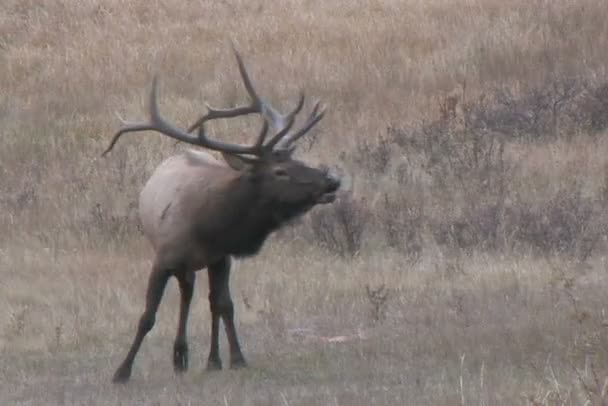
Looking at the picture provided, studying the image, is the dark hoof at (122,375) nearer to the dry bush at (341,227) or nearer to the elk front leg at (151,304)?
the elk front leg at (151,304)

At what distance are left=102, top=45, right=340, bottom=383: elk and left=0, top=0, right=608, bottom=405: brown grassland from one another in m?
0.53

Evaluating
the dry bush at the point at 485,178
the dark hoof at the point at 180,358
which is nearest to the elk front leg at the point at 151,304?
the dark hoof at the point at 180,358

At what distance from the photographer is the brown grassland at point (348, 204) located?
35.7 feet

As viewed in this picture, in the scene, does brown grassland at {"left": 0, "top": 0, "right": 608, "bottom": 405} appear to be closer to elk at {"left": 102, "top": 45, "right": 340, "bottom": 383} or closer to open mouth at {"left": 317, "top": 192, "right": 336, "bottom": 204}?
elk at {"left": 102, "top": 45, "right": 340, "bottom": 383}

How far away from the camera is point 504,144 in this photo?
68.0 ft

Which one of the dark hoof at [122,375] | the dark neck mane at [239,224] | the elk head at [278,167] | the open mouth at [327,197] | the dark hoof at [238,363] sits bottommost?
the dark hoof at [238,363]

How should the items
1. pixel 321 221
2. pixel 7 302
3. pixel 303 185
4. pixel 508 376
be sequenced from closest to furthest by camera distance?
pixel 508 376
pixel 303 185
pixel 7 302
pixel 321 221

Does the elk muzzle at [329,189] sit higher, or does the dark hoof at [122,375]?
the elk muzzle at [329,189]

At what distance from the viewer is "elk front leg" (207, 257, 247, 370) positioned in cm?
1140

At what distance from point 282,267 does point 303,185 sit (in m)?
5.27

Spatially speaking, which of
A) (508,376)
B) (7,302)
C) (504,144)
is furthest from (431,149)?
(508,376)

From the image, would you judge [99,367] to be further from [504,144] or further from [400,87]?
[400,87]

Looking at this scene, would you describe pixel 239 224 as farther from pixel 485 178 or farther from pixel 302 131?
pixel 485 178

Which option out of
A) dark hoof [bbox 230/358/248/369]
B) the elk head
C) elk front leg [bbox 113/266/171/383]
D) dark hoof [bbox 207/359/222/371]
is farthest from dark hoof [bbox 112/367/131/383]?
the elk head
